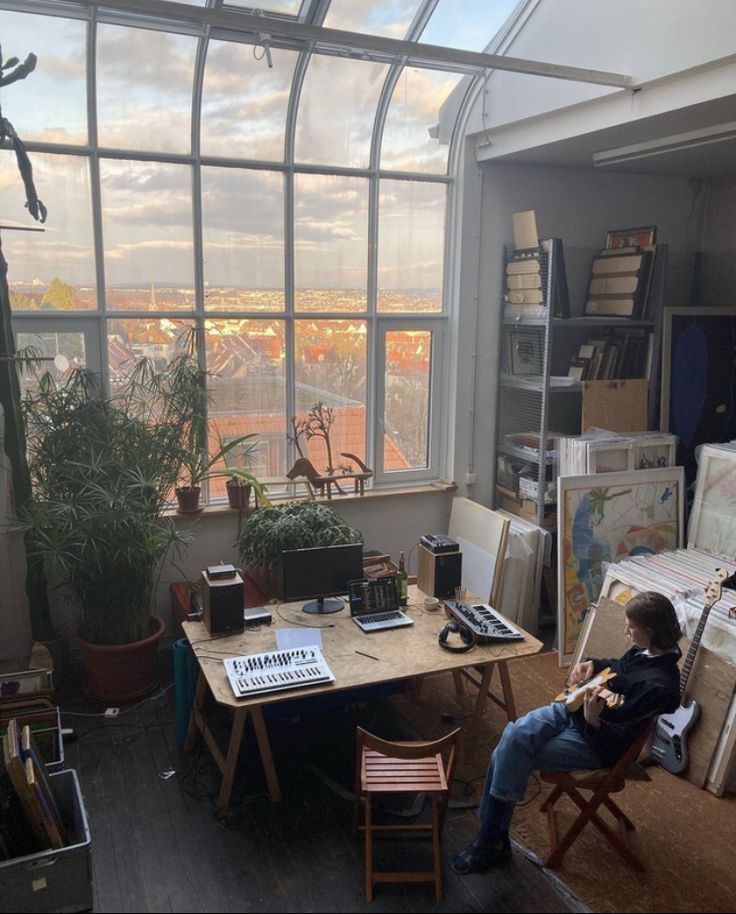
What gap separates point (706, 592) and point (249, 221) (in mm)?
3474

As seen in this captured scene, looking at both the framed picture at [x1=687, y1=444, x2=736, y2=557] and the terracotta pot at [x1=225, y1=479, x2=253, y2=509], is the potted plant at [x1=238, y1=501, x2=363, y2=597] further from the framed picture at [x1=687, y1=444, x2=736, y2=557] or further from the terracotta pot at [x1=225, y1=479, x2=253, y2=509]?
the framed picture at [x1=687, y1=444, x2=736, y2=557]

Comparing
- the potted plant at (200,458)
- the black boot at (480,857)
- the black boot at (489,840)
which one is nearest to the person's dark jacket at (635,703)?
the black boot at (489,840)

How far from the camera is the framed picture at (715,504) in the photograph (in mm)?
4738

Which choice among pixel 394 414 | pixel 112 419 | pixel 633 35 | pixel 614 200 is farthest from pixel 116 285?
pixel 614 200

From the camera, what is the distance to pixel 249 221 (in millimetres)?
4926

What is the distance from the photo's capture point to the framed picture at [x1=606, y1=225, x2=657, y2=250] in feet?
17.2

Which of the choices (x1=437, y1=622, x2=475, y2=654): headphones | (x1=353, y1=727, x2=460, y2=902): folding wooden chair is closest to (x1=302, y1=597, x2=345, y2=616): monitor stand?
(x1=437, y1=622, x2=475, y2=654): headphones

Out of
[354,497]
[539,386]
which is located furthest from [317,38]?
[354,497]

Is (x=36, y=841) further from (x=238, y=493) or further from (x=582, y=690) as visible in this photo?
(x=238, y=493)

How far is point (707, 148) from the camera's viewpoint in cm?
474

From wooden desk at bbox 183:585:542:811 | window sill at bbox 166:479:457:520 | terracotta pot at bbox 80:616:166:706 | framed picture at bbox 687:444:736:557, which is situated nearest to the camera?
wooden desk at bbox 183:585:542:811

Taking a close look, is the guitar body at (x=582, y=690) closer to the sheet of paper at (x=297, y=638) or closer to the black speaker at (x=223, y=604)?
the sheet of paper at (x=297, y=638)

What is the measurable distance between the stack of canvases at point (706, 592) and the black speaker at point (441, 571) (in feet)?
3.30

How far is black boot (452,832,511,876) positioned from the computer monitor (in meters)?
1.32
